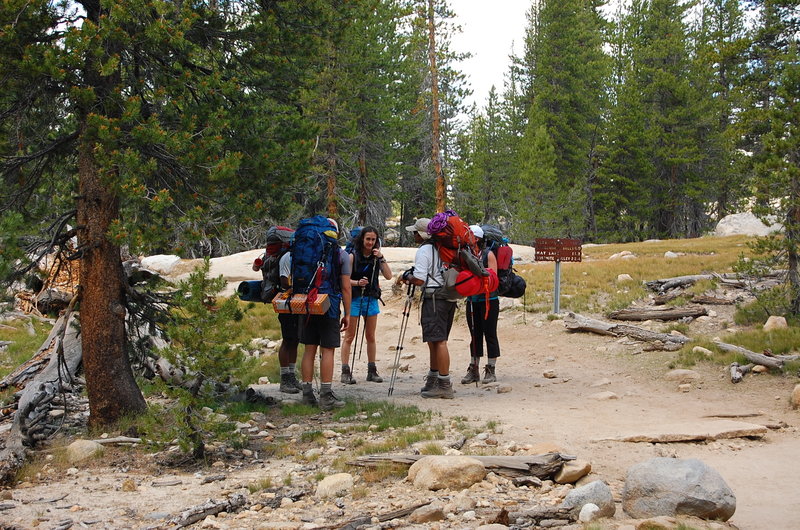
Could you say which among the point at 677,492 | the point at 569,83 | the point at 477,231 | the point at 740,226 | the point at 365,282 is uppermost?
the point at 569,83

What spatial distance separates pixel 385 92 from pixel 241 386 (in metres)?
25.4

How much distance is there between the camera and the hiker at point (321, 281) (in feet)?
25.6

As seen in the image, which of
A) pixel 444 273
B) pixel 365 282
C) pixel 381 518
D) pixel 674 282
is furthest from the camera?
pixel 674 282

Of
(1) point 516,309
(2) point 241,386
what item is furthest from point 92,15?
(1) point 516,309

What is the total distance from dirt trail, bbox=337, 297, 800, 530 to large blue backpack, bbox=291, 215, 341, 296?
1.90 meters

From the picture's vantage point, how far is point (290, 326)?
874 centimetres

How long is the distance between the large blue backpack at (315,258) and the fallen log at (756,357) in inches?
228

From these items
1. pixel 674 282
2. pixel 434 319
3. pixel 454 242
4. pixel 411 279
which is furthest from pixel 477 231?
→ pixel 674 282

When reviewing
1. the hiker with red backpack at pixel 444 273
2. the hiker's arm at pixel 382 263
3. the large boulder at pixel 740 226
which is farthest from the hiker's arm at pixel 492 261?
the large boulder at pixel 740 226

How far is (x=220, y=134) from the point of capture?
7.17 metres

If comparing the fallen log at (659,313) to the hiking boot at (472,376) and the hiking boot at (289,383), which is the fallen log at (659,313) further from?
the hiking boot at (289,383)

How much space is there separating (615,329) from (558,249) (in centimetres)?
199

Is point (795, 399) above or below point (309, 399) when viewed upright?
above

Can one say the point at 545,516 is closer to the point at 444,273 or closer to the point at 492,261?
the point at 444,273
